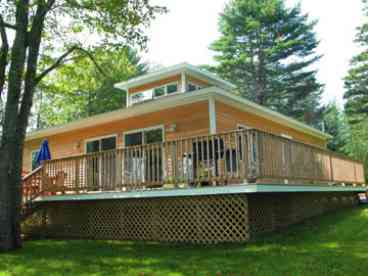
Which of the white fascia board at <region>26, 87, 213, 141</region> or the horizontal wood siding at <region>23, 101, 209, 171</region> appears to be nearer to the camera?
the white fascia board at <region>26, 87, 213, 141</region>

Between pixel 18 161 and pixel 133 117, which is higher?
pixel 133 117

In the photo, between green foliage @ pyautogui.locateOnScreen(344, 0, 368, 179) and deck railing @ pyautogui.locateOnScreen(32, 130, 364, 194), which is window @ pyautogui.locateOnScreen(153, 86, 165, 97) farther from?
green foliage @ pyautogui.locateOnScreen(344, 0, 368, 179)

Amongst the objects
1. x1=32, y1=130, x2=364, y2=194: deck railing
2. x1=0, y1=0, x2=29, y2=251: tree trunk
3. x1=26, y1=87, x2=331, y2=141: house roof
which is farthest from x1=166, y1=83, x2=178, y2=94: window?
x1=0, y1=0, x2=29, y2=251: tree trunk

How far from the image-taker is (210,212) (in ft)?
27.5

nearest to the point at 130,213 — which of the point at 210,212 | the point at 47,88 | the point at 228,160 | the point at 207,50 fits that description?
the point at 210,212

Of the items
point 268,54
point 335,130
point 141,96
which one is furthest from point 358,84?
point 141,96

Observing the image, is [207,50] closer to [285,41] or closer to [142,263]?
[285,41]

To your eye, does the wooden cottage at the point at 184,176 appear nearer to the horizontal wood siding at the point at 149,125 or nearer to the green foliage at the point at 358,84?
the horizontal wood siding at the point at 149,125

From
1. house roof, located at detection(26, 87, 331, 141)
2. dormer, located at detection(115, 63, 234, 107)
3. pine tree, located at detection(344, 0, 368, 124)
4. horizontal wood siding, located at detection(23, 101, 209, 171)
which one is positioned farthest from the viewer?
pine tree, located at detection(344, 0, 368, 124)

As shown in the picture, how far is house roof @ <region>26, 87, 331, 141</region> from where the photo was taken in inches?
411

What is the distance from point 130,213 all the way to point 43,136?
7977 mm

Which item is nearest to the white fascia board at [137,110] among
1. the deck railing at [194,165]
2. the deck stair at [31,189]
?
the deck railing at [194,165]

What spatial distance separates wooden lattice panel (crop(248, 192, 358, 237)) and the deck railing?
797 millimetres

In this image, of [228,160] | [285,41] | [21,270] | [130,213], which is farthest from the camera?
[285,41]
